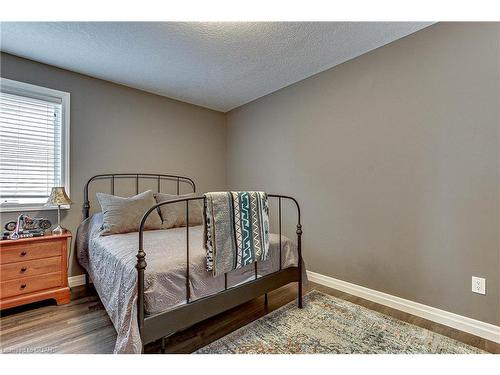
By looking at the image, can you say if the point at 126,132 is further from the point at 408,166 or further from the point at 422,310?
the point at 422,310

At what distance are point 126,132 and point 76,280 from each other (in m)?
1.81

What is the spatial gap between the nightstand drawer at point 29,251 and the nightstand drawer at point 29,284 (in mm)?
178

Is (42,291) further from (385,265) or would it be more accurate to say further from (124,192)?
(385,265)

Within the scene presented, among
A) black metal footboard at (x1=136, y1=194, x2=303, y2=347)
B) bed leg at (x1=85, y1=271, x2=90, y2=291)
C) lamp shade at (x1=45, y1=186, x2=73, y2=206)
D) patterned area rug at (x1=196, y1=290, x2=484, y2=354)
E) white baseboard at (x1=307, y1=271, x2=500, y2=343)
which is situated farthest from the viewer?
bed leg at (x1=85, y1=271, x2=90, y2=291)

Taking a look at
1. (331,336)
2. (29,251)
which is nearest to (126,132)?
(29,251)

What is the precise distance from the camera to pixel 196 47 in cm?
223

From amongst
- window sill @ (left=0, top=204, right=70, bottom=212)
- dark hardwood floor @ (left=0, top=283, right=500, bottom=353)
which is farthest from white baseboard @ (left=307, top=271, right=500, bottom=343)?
window sill @ (left=0, top=204, right=70, bottom=212)

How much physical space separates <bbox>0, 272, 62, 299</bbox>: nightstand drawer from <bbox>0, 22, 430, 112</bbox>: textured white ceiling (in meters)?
2.10

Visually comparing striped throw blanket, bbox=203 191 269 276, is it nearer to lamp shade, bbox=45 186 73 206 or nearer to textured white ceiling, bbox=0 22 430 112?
textured white ceiling, bbox=0 22 430 112

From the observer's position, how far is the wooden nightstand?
201 cm

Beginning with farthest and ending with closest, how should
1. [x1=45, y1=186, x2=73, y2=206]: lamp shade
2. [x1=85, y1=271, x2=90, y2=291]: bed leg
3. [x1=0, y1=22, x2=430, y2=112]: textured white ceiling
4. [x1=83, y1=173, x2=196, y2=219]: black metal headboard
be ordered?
[x1=83, y1=173, x2=196, y2=219]: black metal headboard → [x1=85, y1=271, x2=90, y2=291]: bed leg → [x1=45, y1=186, x2=73, y2=206]: lamp shade → [x1=0, y1=22, x2=430, y2=112]: textured white ceiling

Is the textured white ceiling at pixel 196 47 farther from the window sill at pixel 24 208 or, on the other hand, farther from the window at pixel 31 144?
the window sill at pixel 24 208
